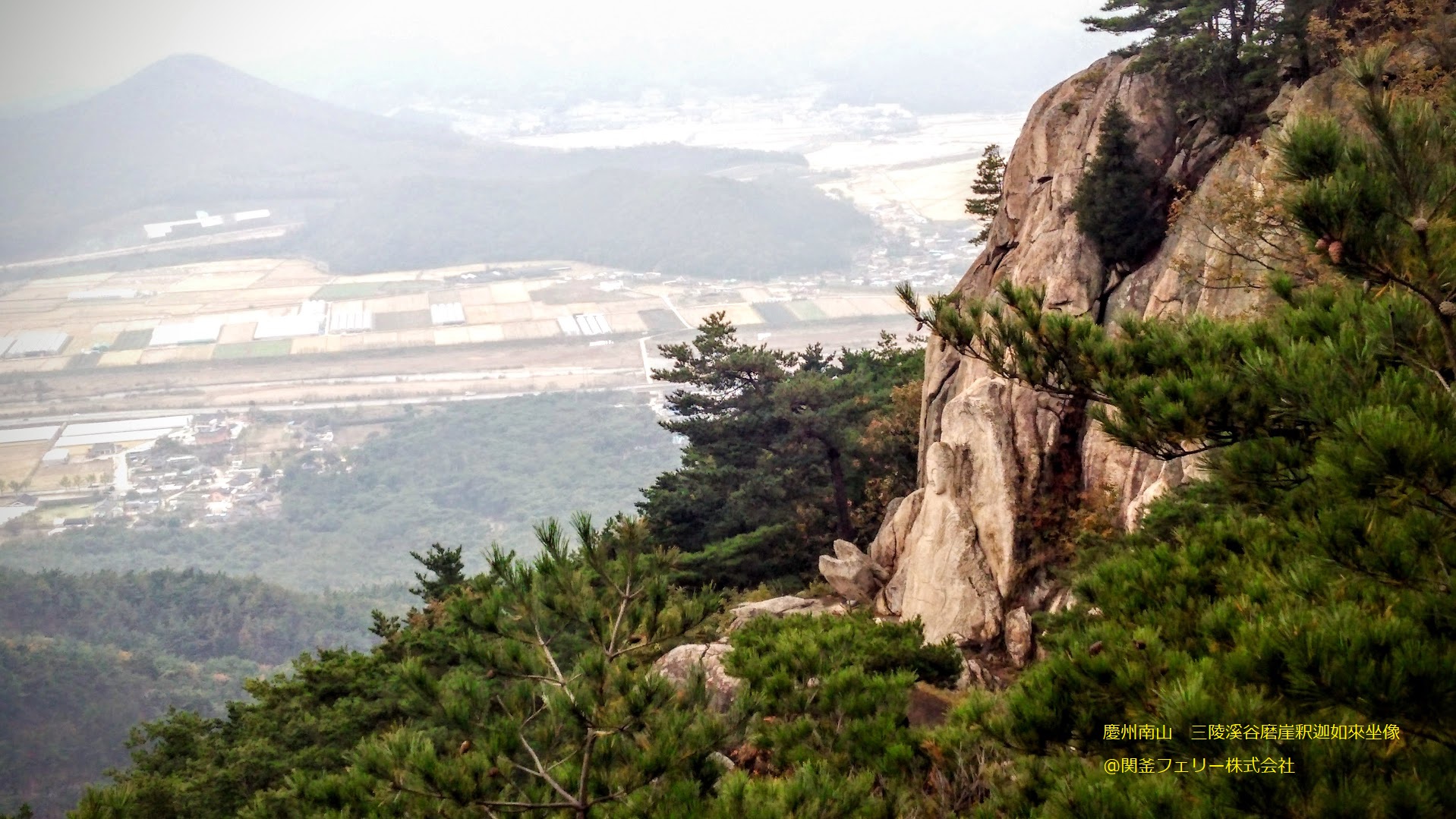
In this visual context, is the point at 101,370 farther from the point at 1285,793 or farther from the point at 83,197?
the point at 1285,793

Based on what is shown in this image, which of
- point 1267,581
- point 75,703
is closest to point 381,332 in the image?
point 75,703

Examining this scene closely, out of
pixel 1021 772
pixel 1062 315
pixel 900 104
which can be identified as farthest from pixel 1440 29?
pixel 900 104

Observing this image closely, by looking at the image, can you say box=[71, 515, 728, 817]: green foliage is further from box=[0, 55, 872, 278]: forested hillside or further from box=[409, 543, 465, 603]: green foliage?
box=[0, 55, 872, 278]: forested hillside

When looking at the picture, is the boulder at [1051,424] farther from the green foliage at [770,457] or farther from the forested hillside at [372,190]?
the forested hillside at [372,190]

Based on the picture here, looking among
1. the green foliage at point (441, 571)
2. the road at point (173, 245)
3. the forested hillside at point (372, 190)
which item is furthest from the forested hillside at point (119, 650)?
the road at point (173, 245)

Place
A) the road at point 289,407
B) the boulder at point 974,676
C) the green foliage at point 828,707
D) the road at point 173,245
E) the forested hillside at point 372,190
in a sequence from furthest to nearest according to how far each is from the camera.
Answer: the road at point 173,245
the forested hillside at point 372,190
the road at point 289,407
the boulder at point 974,676
the green foliage at point 828,707

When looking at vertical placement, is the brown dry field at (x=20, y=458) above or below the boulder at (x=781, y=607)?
below
